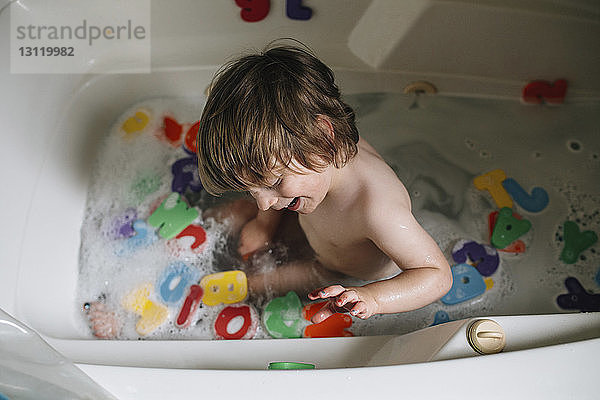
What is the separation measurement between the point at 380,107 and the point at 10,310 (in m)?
0.87

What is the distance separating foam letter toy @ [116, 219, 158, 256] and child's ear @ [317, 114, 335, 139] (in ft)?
1.84

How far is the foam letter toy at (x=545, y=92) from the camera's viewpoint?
1315 millimetres

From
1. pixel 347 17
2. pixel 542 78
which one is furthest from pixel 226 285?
pixel 542 78

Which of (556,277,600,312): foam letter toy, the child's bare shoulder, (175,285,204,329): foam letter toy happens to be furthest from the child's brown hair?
(556,277,600,312): foam letter toy

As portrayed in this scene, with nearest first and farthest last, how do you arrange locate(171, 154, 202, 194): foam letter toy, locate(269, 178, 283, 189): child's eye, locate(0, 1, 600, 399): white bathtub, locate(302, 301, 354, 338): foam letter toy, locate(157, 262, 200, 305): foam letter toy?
locate(0, 1, 600, 399): white bathtub < locate(269, 178, 283, 189): child's eye < locate(302, 301, 354, 338): foam letter toy < locate(157, 262, 200, 305): foam letter toy < locate(171, 154, 202, 194): foam letter toy

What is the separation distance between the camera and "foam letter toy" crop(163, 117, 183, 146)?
1315 mm

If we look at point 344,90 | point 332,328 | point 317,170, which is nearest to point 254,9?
point 344,90

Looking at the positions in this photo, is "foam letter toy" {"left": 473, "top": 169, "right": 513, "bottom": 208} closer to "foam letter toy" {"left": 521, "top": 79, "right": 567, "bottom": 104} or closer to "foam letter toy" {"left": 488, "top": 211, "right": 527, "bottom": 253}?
"foam letter toy" {"left": 488, "top": 211, "right": 527, "bottom": 253}

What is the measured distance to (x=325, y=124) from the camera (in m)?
0.80

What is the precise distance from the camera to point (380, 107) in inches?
52.4

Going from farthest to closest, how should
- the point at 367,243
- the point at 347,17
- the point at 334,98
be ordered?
the point at 347,17, the point at 367,243, the point at 334,98

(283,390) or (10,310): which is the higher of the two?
(283,390)

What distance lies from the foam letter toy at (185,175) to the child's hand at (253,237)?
6.1 inches

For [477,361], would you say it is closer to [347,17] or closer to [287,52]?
[287,52]
